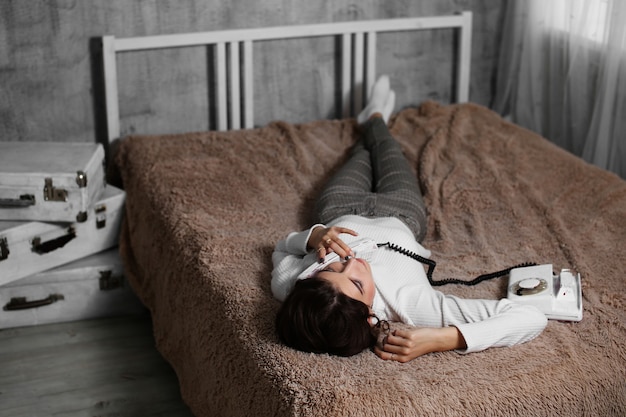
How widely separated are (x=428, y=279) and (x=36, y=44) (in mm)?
1635

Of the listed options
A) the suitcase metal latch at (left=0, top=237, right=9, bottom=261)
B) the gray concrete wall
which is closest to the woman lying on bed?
the suitcase metal latch at (left=0, top=237, right=9, bottom=261)

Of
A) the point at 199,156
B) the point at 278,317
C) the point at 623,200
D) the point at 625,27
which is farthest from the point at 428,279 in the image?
the point at 625,27

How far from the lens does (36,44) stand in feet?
9.17

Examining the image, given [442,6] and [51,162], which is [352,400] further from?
[442,6]

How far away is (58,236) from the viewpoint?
249 centimetres

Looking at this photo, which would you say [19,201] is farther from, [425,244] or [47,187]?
[425,244]

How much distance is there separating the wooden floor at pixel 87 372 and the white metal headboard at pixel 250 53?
76cm

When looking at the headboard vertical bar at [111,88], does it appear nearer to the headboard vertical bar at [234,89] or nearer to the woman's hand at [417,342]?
the headboard vertical bar at [234,89]

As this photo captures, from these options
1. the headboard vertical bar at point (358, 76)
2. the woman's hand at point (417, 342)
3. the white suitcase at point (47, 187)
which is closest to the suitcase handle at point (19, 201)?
the white suitcase at point (47, 187)

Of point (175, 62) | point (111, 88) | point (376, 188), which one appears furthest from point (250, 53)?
point (376, 188)

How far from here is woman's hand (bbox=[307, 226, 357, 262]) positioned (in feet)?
6.14

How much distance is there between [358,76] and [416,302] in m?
1.58

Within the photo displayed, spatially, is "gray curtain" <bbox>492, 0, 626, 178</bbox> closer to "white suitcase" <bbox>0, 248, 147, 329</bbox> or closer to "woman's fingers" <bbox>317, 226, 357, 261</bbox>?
"woman's fingers" <bbox>317, 226, 357, 261</bbox>

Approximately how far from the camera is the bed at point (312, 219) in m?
1.56
